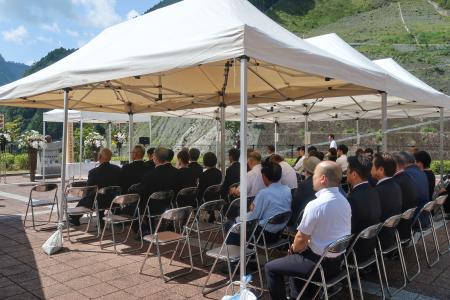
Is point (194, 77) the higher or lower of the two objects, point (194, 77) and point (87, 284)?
the higher

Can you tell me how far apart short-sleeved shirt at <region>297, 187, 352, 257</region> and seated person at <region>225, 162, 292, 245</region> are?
914mm

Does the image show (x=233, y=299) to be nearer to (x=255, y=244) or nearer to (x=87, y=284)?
(x=255, y=244)

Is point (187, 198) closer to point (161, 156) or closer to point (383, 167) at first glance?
point (161, 156)

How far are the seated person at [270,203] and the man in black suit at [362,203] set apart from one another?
0.75 m

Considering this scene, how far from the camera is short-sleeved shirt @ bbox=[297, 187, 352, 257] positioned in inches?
130

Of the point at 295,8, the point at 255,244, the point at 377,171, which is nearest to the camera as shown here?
the point at 255,244

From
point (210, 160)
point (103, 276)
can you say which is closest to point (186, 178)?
point (210, 160)

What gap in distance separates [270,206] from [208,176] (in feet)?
7.28

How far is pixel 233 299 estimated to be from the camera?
11.9 feet

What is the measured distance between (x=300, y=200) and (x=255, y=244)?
0.81 metres

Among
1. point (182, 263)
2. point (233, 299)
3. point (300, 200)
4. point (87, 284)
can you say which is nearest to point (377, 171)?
point (300, 200)

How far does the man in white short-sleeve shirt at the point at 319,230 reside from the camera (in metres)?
3.33

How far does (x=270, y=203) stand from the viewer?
4363 mm

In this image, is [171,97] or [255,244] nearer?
[255,244]
